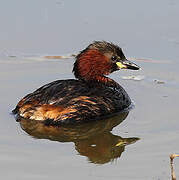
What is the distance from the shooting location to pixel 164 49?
35.0 feet

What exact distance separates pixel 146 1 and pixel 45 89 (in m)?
5.45

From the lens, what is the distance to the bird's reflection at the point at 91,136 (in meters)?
7.16

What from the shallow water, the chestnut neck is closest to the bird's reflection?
the shallow water

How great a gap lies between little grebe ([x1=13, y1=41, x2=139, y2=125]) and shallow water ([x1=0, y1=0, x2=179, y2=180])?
0.60ft

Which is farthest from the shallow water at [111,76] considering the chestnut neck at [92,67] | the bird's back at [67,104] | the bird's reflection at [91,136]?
the chestnut neck at [92,67]

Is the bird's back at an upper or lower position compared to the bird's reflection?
upper

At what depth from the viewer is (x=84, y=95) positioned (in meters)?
8.23

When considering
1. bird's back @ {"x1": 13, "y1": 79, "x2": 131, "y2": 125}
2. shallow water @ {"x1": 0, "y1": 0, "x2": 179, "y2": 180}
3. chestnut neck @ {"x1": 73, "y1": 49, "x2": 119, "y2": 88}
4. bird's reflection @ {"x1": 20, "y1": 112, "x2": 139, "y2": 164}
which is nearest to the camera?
shallow water @ {"x1": 0, "y1": 0, "x2": 179, "y2": 180}

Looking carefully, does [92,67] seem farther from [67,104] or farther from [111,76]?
[111,76]

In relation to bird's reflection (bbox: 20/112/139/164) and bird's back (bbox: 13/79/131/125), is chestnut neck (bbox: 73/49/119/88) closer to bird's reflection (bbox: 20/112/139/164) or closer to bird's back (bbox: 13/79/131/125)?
bird's back (bbox: 13/79/131/125)

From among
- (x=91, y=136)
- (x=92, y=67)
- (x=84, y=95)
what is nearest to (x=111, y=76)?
(x=92, y=67)

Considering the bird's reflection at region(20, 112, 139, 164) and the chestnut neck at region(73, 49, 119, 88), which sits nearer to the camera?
the bird's reflection at region(20, 112, 139, 164)

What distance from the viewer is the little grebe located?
7992mm

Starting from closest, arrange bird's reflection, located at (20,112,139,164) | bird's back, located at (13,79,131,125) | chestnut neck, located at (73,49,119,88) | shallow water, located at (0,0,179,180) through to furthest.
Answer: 1. shallow water, located at (0,0,179,180)
2. bird's reflection, located at (20,112,139,164)
3. bird's back, located at (13,79,131,125)
4. chestnut neck, located at (73,49,119,88)
